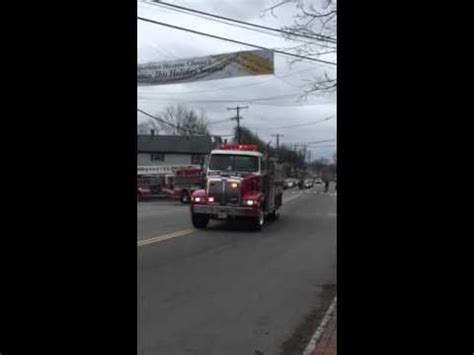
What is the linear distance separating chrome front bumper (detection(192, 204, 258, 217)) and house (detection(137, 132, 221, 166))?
180 ft

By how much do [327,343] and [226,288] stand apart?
3.83 meters

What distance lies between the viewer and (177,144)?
78.8 m

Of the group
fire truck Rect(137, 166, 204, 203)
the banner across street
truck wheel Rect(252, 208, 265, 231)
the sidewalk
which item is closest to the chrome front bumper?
truck wheel Rect(252, 208, 265, 231)

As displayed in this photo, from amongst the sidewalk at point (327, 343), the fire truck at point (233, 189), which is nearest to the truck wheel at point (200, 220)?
the fire truck at point (233, 189)

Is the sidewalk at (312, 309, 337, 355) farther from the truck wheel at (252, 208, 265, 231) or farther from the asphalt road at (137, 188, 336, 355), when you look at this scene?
the truck wheel at (252, 208, 265, 231)

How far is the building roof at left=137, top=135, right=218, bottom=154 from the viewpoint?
7675 centimetres

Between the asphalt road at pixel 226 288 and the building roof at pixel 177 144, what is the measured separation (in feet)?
189

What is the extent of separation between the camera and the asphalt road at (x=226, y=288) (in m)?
6.82

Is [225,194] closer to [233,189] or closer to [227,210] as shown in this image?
[233,189]
